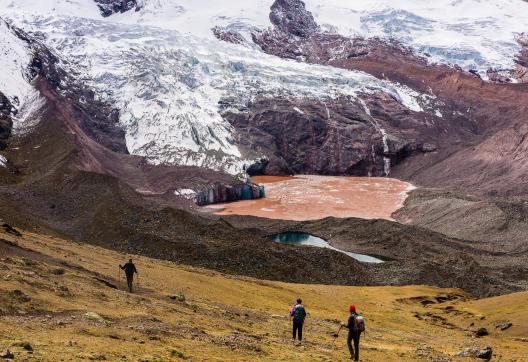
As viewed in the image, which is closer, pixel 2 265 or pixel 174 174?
pixel 2 265

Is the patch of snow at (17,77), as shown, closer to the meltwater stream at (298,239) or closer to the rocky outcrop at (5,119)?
the rocky outcrop at (5,119)

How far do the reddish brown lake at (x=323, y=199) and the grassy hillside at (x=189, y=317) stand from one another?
69.1 m

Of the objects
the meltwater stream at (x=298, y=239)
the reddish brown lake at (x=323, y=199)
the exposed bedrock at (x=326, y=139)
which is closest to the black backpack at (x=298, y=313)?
the meltwater stream at (x=298, y=239)

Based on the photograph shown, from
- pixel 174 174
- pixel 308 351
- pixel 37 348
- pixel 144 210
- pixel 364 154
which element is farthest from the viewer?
pixel 364 154

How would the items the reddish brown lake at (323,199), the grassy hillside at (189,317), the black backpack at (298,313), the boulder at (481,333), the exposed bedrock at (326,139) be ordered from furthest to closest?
the exposed bedrock at (326,139), the reddish brown lake at (323,199), the boulder at (481,333), the black backpack at (298,313), the grassy hillside at (189,317)

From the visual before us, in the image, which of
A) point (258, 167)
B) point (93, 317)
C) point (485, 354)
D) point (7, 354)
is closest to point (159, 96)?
point (258, 167)

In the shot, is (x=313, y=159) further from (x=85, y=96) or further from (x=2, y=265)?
(x=2, y=265)

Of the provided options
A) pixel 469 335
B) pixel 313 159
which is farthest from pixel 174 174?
pixel 469 335

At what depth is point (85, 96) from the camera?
171750 mm

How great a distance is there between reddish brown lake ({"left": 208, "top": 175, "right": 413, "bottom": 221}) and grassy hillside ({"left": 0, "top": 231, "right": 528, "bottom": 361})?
69.1m

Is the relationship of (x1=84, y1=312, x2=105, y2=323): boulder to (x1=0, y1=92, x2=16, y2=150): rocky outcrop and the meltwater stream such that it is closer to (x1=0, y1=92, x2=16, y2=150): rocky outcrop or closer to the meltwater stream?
the meltwater stream

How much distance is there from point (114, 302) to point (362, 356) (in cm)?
1091

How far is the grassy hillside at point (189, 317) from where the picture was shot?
762 inches

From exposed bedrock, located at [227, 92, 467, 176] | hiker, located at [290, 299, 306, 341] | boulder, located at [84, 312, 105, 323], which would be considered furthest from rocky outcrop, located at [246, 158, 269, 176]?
boulder, located at [84, 312, 105, 323]
